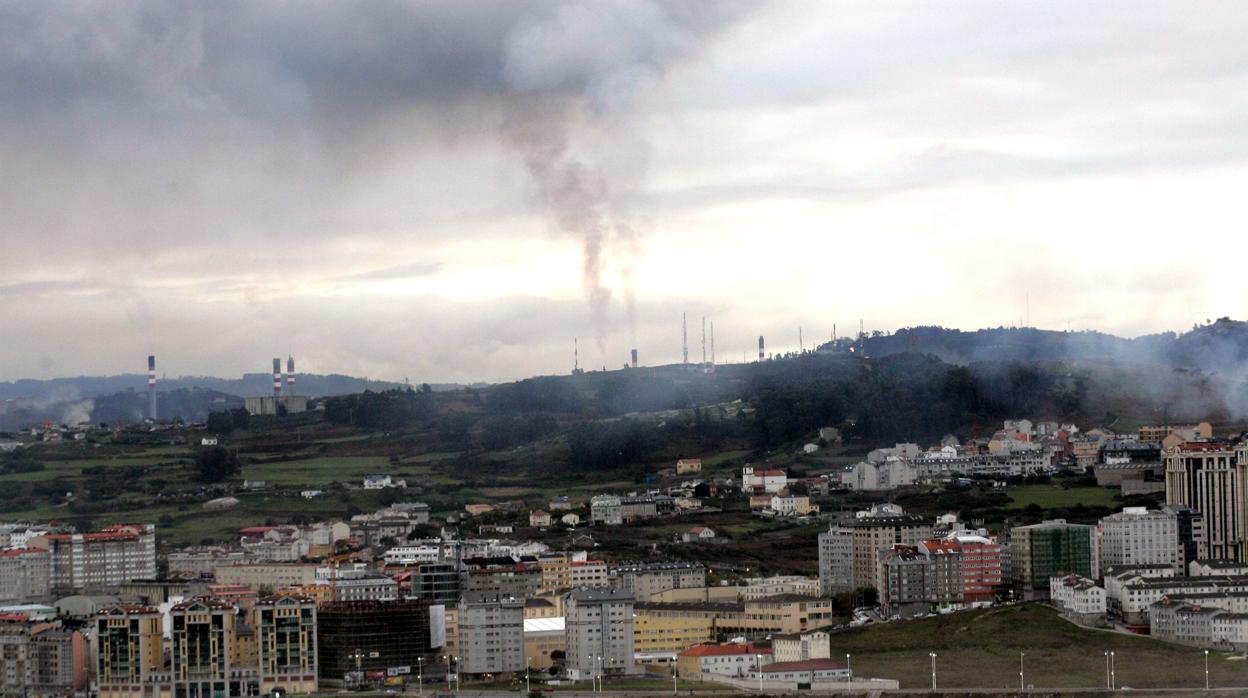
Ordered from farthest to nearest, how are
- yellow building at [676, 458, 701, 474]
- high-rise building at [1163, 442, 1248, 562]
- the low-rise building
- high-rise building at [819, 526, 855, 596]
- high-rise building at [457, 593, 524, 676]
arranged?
1. yellow building at [676, 458, 701, 474]
2. high-rise building at [1163, 442, 1248, 562]
3. high-rise building at [819, 526, 855, 596]
4. the low-rise building
5. high-rise building at [457, 593, 524, 676]

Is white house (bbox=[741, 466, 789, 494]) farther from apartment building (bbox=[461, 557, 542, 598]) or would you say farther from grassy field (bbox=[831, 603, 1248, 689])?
grassy field (bbox=[831, 603, 1248, 689])

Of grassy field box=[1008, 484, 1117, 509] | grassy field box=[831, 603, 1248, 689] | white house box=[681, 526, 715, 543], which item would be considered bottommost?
grassy field box=[831, 603, 1248, 689]

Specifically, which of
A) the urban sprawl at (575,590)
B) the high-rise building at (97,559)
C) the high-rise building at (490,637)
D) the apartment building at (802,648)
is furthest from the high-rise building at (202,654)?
the high-rise building at (97,559)

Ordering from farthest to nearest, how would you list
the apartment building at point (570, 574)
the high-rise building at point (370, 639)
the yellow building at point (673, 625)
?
the apartment building at point (570, 574)
the yellow building at point (673, 625)
the high-rise building at point (370, 639)

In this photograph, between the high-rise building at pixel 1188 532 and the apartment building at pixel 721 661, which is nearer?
the apartment building at pixel 721 661

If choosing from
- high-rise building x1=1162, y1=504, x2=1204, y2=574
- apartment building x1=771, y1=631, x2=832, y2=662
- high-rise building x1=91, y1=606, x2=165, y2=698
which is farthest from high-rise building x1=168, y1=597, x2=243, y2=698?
high-rise building x1=1162, y1=504, x2=1204, y2=574

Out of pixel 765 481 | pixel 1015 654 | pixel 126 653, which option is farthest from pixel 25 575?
pixel 1015 654

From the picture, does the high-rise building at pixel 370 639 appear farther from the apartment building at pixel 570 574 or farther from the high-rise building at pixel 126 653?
the apartment building at pixel 570 574

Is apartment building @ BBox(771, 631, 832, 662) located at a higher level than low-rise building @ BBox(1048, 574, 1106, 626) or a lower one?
lower
